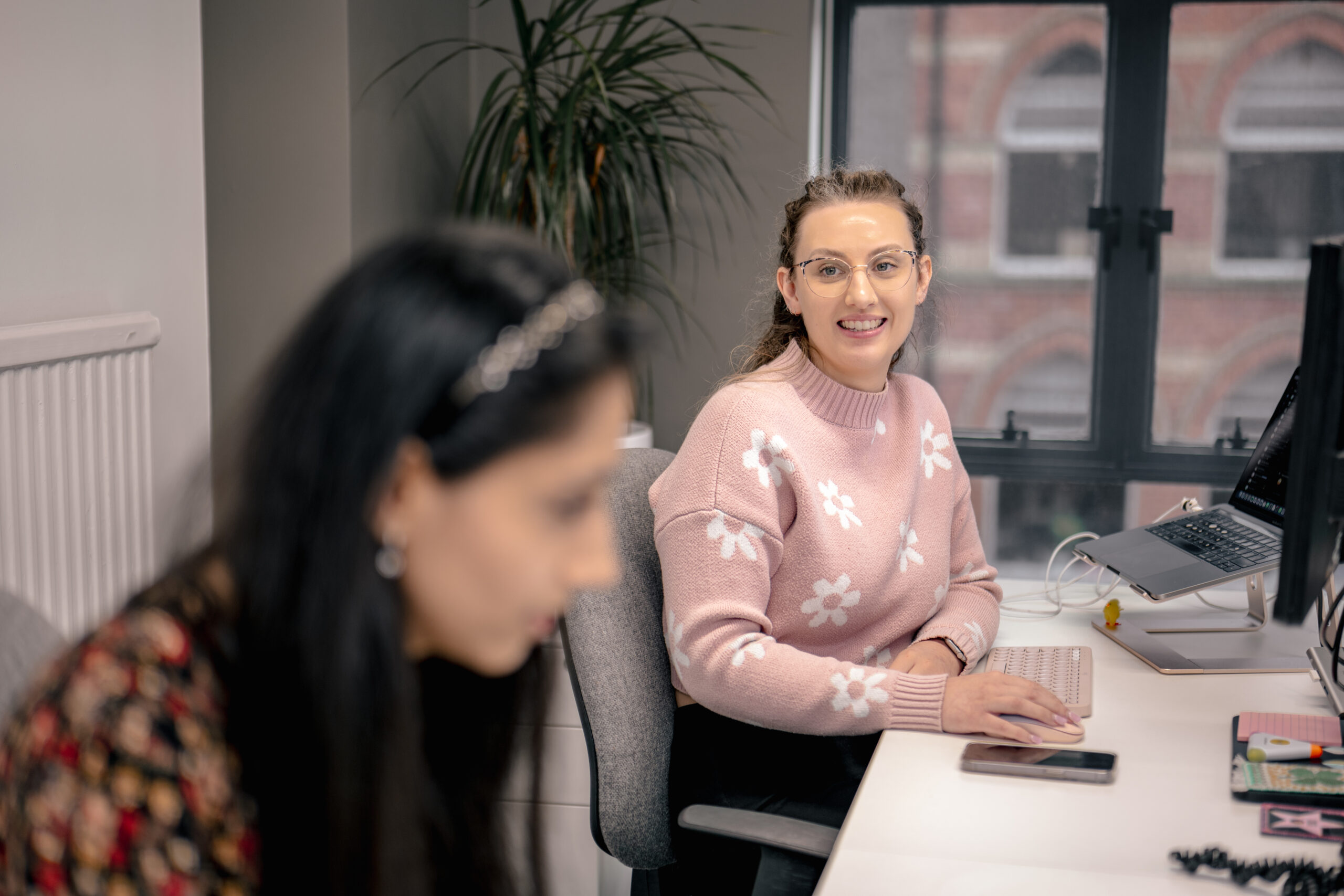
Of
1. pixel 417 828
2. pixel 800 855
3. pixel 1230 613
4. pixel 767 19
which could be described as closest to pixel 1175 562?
pixel 1230 613

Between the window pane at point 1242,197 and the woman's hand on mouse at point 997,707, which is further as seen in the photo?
the window pane at point 1242,197

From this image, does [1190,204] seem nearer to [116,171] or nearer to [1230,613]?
[1230,613]

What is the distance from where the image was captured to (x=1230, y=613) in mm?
1849

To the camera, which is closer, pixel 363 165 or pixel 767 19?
pixel 363 165

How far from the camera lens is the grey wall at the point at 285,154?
2477 mm

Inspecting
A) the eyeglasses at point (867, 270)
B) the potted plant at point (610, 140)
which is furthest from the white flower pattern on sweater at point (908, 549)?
the potted plant at point (610, 140)

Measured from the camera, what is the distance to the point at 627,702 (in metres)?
1.37

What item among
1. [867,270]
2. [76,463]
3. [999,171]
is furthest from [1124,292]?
[76,463]

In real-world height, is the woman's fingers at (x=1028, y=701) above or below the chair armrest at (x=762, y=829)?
above

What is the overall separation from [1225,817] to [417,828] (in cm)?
77

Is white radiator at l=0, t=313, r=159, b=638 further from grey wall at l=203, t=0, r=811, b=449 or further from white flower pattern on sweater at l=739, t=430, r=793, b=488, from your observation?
white flower pattern on sweater at l=739, t=430, r=793, b=488

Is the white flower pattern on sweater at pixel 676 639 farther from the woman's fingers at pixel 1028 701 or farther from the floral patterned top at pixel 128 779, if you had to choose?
the floral patterned top at pixel 128 779

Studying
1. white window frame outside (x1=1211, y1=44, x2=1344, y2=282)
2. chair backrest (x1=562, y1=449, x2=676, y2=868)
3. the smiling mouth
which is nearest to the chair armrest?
chair backrest (x1=562, y1=449, x2=676, y2=868)

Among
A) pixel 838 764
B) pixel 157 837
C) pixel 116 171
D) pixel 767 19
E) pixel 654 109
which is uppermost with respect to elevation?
pixel 767 19
